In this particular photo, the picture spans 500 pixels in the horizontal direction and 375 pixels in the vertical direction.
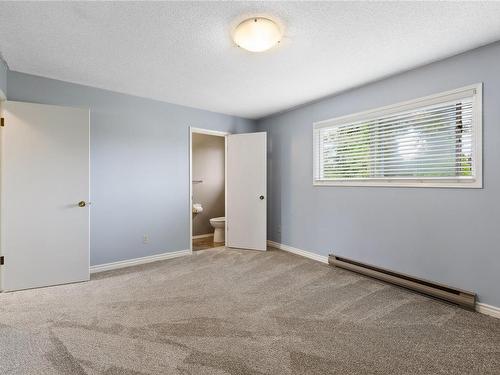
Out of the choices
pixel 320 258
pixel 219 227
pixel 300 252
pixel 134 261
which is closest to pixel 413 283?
pixel 320 258

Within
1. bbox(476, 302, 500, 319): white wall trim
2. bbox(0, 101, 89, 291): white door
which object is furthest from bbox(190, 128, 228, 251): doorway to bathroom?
bbox(476, 302, 500, 319): white wall trim

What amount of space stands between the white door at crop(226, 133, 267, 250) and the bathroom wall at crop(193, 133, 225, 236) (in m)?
1.23

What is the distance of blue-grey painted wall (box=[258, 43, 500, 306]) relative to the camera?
7.49ft

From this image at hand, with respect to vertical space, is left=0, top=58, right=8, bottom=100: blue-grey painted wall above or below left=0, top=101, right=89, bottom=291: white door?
above

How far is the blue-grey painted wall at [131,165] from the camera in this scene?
3.29 metres

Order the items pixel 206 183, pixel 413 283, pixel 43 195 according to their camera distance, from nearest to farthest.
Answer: pixel 413 283 < pixel 43 195 < pixel 206 183

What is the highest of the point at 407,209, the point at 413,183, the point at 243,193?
the point at 413,183

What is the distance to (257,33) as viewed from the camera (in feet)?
6.64

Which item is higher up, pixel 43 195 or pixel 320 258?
pixel 43 195

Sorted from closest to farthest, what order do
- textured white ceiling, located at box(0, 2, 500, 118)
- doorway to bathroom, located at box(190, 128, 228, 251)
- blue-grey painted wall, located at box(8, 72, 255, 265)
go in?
textured white ceiling, located at box(0, 2, 500, 118) → blue-grey painted wall, located at box(8, 72, 255, 265) → doorway to bathroom, located at box(190, 128, 228, 251)

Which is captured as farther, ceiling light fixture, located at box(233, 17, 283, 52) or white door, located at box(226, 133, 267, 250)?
white door, located at box(226, 133, 267, 250)

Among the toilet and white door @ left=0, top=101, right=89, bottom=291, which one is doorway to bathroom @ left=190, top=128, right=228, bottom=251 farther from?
white door @ left=0, top=101, right=89, bottom=291

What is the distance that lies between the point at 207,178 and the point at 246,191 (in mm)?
1602

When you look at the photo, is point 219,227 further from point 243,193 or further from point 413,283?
point 413,283
